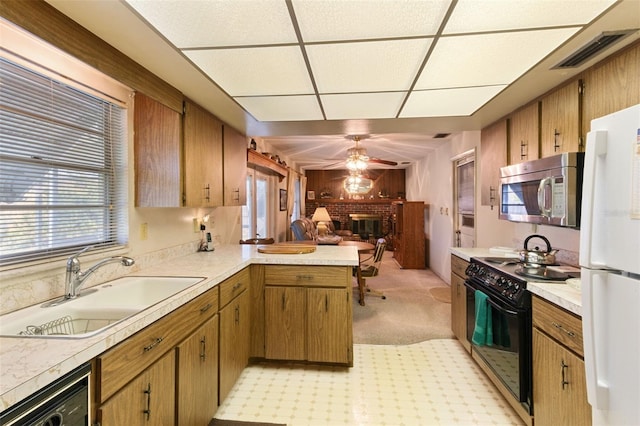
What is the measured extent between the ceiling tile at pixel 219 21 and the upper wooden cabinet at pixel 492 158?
88.5 inches

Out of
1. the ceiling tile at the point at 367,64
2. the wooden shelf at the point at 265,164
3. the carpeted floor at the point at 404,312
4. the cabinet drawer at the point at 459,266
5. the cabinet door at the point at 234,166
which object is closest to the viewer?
the ceiling tile at the point at 367,64

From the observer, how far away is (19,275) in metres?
1.24

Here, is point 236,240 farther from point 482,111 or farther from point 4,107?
point 482,111

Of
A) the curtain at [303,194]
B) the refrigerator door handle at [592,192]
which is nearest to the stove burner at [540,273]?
the refrigerator door handle at [592,192]

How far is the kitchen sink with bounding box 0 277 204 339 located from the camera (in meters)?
1.14

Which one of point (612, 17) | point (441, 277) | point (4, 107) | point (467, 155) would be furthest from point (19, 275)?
point (441, 277)

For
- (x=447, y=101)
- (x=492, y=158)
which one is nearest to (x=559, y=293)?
(x=447, y=101)

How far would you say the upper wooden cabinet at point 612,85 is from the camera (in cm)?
145

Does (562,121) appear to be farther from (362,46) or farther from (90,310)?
(90,310)

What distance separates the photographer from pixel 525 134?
234cm

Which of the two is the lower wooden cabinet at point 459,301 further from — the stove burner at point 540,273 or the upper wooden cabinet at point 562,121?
the upper wooden cabinet at point 562,121

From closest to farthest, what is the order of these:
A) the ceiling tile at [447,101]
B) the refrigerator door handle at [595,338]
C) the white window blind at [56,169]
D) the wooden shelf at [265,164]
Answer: the refrigerator door handle at [595,338]
the white window blind at [56,169]
the ceiling tile at [447,101]
the wooden shelf at [265,164]

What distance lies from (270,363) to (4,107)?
2353 mm

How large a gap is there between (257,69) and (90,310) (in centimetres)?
160
